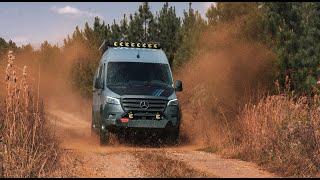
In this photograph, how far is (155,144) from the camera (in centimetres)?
1474

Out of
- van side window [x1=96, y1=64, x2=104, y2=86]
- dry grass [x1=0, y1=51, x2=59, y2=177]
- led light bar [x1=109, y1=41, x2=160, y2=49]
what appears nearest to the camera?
dry grass [x1=0, y1=51, x2=59, y2=177]

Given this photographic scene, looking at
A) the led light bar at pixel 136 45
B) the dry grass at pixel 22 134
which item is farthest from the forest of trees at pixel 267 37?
the dry grass at pixel 22 134

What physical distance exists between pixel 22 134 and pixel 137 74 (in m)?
5.86

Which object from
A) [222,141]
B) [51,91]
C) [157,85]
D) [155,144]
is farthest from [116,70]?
[51,91]

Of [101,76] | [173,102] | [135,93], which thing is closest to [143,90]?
[135,93]

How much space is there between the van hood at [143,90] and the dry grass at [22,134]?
12.3ft

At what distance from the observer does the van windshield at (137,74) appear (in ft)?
47.6

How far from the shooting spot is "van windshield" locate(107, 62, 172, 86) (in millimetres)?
14523

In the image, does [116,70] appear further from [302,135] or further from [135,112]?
[302,135]

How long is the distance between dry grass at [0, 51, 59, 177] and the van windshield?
14.1ft

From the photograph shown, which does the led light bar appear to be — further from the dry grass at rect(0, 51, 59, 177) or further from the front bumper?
the dry grass at rect(0, 51, 59, 177)

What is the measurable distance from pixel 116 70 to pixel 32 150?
19.4ft

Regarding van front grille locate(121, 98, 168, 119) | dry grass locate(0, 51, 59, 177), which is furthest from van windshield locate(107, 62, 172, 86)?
dry grass locate(0, 51, 59, 177)

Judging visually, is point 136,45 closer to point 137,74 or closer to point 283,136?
point 137,74
